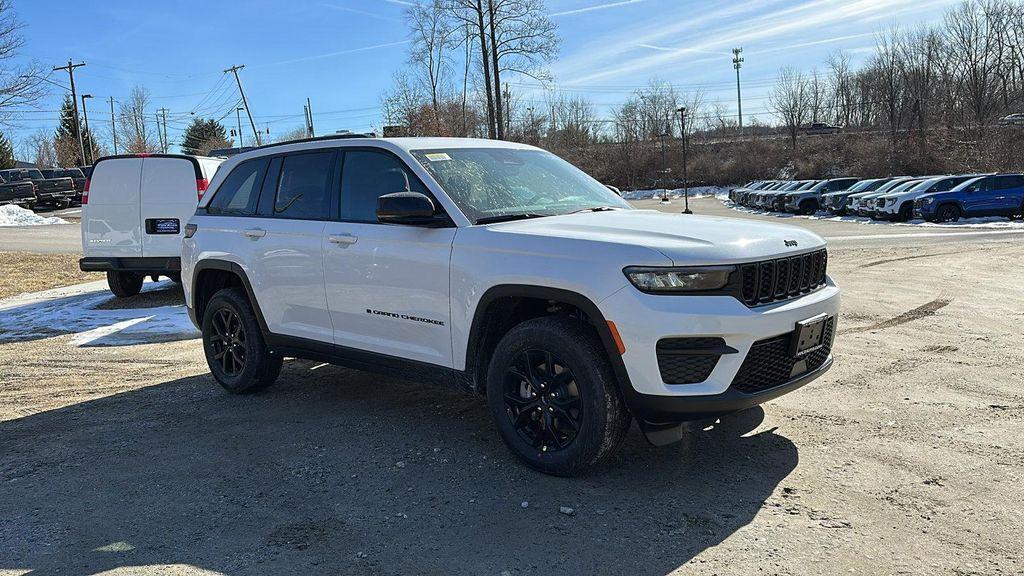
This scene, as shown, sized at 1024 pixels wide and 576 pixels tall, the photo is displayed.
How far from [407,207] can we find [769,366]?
2089mm

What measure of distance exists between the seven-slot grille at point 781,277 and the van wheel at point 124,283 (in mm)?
10072

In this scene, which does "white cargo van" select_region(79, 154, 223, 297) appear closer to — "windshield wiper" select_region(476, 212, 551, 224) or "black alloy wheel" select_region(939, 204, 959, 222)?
"windshield wiper" select_region(476, 212, 551, 224)

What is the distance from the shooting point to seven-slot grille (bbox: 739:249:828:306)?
374 centimetres

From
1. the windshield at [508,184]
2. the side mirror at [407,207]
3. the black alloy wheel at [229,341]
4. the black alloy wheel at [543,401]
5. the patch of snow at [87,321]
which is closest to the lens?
the black alloy wheel at [543,401]

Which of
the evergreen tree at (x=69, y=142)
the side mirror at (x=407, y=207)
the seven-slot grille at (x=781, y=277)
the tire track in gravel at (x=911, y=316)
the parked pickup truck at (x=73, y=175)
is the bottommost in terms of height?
the tire track in gravel at (x=911, y=316)

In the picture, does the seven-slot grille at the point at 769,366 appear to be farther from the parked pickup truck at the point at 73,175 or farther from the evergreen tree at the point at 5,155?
the evergreen tree at the point at 5,155

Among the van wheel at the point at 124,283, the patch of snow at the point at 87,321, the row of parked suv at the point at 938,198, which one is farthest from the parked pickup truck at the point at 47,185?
the row of parked suv at the point at 938,198

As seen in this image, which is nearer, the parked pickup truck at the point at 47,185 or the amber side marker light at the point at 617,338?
the amber side marker light at the point at 617,338

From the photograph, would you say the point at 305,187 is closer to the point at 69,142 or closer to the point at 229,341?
the point at 229,341

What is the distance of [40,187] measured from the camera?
1478 inches

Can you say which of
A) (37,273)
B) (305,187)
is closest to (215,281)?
(305,187)

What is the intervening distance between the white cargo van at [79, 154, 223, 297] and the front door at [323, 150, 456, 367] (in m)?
6.28

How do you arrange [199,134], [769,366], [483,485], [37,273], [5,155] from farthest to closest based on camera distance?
[199,134] → [5,155] → [37,273] → [483,485] → [769,366]

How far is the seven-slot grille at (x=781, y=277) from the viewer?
12.3 ft
